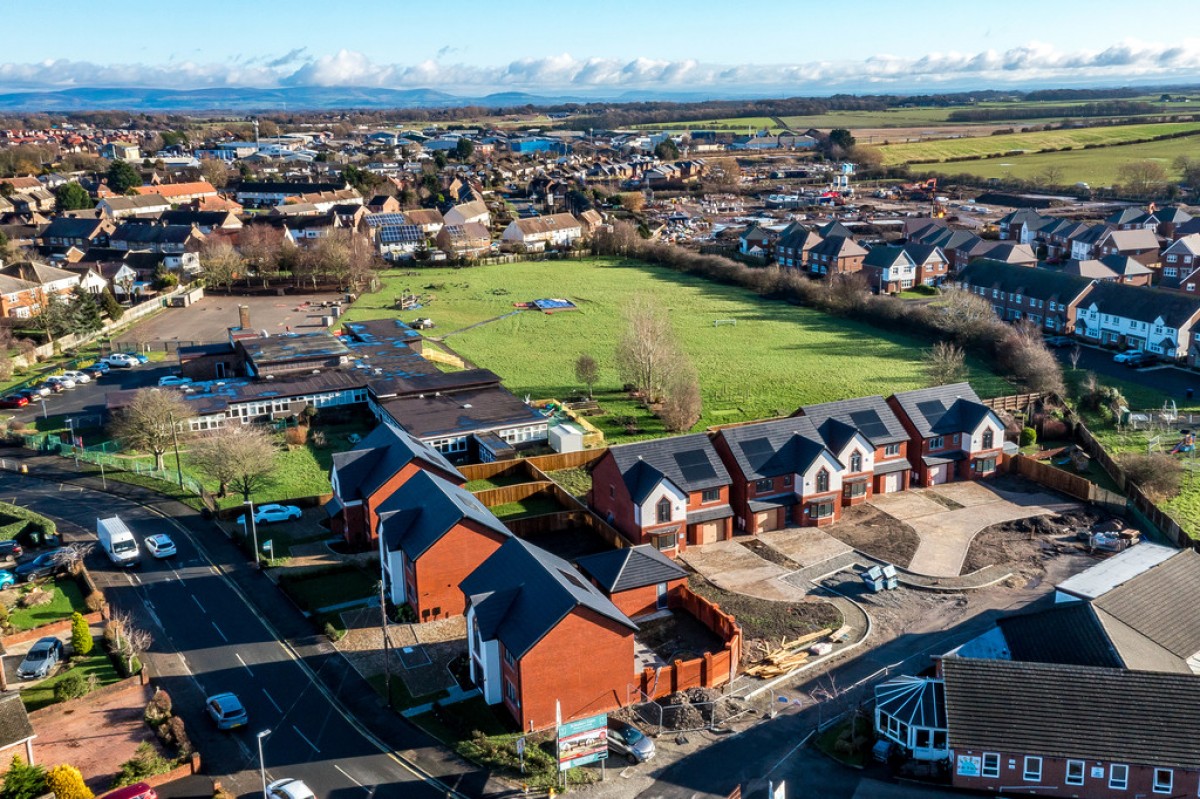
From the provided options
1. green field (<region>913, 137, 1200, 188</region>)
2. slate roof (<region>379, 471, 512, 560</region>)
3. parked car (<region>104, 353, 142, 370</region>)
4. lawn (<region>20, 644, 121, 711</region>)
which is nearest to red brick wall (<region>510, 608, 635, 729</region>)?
slate roof (<region>379, 471, 512, 560</region>)

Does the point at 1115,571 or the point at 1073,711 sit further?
the point at 1115,571

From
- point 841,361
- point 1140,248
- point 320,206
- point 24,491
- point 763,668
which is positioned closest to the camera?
point 763,668

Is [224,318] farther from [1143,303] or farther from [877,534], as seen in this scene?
[1143,303]

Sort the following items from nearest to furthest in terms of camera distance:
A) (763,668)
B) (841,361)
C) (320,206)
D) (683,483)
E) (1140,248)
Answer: (763,668)
(683,483)
(841,361)
(1140,248)
(320,206)

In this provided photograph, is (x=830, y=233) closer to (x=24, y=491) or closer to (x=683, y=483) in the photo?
(x=683, y=483)

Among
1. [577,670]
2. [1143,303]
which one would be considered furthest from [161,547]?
[1143,303]

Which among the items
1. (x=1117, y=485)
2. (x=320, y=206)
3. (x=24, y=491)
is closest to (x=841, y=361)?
(x=1117, y=485)
